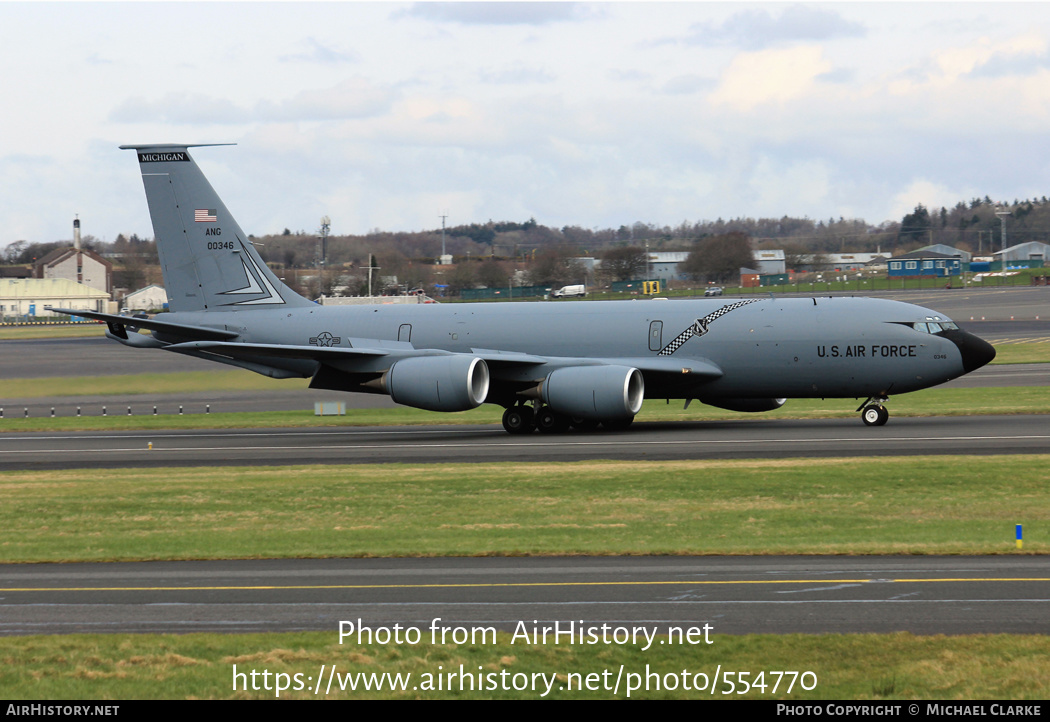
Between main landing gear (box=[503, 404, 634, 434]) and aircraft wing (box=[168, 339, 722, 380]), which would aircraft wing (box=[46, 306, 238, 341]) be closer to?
aircraft wing (box=[168, 339, 722, 380])

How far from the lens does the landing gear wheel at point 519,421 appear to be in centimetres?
3844

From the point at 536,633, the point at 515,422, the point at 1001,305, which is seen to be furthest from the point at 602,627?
the point at 1001,305

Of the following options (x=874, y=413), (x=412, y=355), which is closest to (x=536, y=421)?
(x=412, y=355)

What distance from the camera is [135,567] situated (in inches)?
706

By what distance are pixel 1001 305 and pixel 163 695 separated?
10470 centimetres

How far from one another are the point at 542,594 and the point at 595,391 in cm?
2107

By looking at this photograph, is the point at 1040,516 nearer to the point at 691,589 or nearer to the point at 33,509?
the point at 691,589

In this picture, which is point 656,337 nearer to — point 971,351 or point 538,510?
point 971,351

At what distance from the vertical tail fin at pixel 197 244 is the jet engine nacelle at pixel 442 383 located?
8.63 m

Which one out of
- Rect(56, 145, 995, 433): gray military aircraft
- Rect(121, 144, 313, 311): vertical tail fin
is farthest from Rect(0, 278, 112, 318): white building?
Rect(56, 145, 995, 433): gray military aircraft

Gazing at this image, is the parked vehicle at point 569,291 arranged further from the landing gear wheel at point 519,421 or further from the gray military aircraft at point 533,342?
the landing gear wheel at point 519,421

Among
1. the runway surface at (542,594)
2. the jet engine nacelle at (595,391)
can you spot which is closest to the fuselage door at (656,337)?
the jet engine nacelle at (595,391)

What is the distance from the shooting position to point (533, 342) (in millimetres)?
39406

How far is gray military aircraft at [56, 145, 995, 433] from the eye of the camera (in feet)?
118
